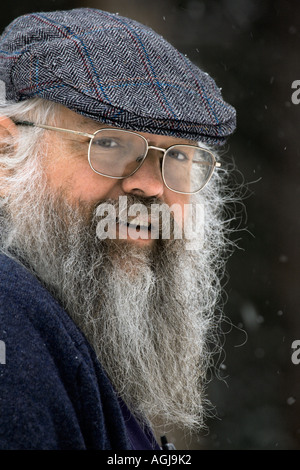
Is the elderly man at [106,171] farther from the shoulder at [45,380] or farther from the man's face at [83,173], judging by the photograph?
the shoulder at [45,380]

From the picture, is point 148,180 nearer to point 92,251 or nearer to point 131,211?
point 131,211

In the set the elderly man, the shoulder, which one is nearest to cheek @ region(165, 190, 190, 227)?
the elderly man

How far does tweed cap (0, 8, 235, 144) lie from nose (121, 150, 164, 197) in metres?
0.14

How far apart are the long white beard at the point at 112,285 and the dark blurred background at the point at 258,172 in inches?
110

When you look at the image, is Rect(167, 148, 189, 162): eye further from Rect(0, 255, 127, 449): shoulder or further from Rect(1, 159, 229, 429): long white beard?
Rect(0, 255, 127, 449): shoulder

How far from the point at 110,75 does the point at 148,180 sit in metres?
0.38

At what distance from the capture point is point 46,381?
4.68 ft

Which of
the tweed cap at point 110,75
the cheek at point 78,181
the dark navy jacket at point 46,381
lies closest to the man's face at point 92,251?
the cheek at point 78,181

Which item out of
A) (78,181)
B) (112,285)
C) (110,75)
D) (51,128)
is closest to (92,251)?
(112,285)

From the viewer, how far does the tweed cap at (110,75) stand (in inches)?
75.6

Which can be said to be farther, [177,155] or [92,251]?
[177,155]

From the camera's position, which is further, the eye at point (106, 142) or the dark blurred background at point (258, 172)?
the dark blurred background at point (258, 172)

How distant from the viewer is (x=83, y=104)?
1.90 meters

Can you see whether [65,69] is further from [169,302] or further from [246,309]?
[246,309]
